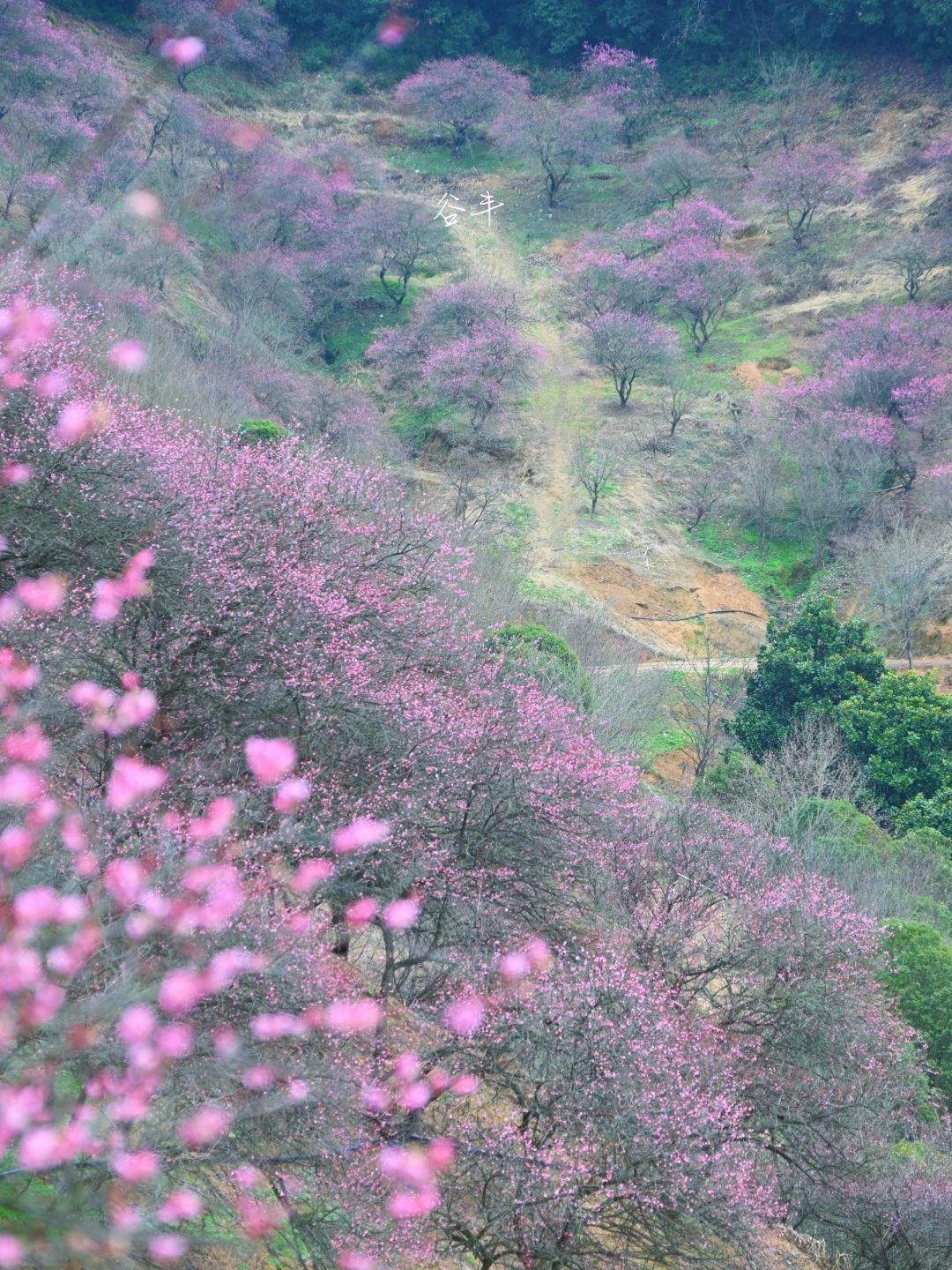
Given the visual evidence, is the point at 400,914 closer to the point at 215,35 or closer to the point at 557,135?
the point at 557,135

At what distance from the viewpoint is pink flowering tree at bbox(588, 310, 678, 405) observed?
1534 inches

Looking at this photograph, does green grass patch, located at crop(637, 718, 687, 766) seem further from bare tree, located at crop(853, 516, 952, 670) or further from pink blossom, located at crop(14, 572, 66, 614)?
pink blossom, located at crop(14, 572, 66, 614)

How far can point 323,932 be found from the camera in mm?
8625

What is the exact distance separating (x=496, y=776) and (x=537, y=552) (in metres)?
22.5

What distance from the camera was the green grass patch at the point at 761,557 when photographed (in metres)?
34.0

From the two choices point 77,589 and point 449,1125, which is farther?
point 77,589

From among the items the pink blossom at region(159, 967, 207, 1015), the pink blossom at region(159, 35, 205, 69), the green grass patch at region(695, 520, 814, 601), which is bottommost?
the green grass patch at region(695, 520, 814, 601)

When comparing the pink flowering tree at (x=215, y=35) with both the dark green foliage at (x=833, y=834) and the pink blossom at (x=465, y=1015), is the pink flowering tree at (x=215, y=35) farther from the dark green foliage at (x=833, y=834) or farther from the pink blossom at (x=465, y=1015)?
the pink blossom at (x=465, y=1015)

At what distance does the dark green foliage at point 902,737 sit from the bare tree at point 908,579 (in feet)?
19.9

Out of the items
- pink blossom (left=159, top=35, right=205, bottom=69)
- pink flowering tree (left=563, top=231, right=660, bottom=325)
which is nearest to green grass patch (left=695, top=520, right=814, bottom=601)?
pink flowering tree (left=563, top=231, right=660, bottom=325)

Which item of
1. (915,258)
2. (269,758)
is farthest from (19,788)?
(915,258)

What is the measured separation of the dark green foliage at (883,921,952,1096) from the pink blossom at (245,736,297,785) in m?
7.17

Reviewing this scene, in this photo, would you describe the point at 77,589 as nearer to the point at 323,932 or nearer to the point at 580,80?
the point at 323,932

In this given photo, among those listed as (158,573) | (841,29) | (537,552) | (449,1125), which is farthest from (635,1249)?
(841,29)
